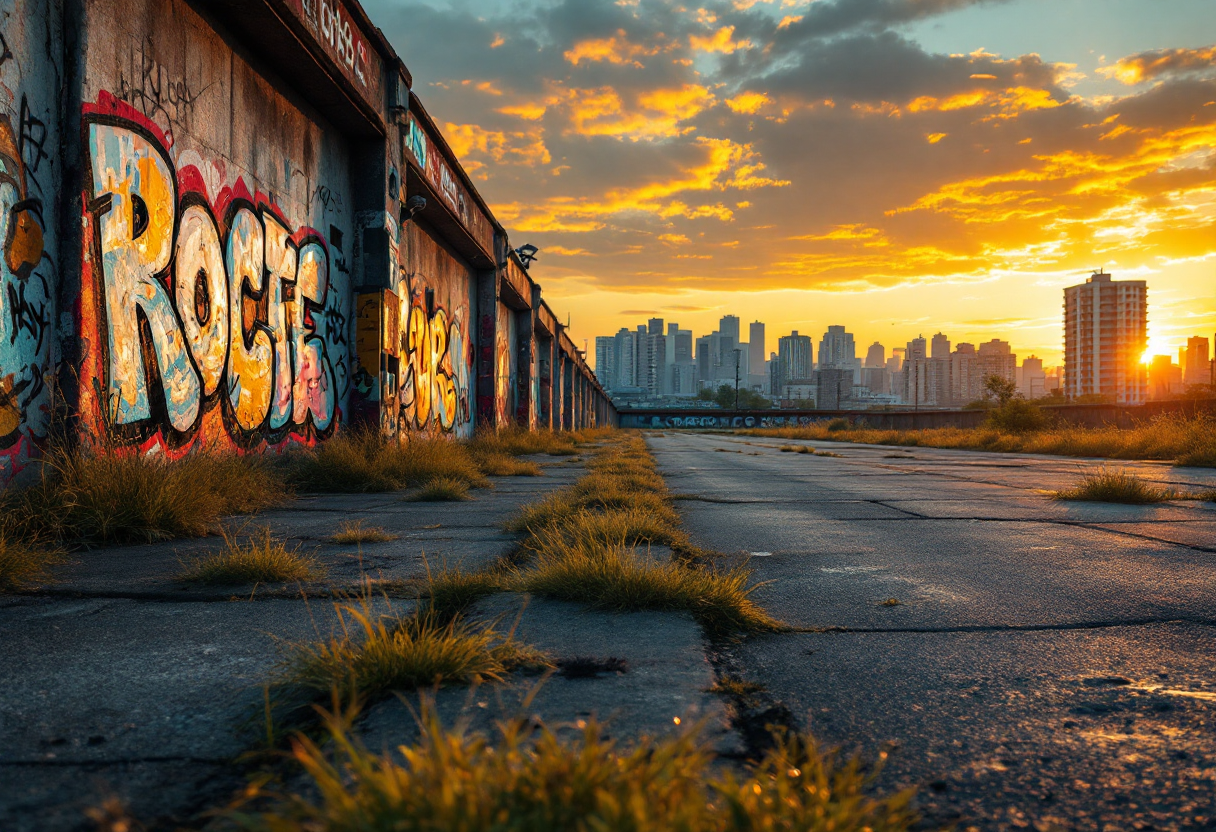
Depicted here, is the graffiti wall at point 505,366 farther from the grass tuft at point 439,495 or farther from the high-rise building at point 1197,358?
the high-rise building at point 1197,358

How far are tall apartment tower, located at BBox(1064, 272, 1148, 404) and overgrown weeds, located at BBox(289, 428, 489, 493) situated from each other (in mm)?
143427

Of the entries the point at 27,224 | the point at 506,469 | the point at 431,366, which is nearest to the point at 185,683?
the point at 27,224

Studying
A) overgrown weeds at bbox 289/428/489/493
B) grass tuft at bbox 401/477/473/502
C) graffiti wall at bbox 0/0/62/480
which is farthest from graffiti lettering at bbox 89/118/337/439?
grass tuft at bbox 401/477/473/502

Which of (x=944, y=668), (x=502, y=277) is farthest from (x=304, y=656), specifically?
(x=502, y=277)

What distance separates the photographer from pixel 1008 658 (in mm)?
1846

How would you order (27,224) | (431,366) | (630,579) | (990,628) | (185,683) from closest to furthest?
1. (185,683)
2. (990,628)
3. (630,579)
4. (27,224)
5. (431,366)

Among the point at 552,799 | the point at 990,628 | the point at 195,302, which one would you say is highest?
the point at 195,302

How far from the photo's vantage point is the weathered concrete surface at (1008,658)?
1161 mm

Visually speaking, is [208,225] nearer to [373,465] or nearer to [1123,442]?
[373,465]

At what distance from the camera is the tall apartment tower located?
127425mm

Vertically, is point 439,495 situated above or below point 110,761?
below

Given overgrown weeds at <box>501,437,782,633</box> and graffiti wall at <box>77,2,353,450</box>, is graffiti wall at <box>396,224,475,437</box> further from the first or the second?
overgrown weeds at <box>501,437,782,633</box>

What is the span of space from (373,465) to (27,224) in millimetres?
3423

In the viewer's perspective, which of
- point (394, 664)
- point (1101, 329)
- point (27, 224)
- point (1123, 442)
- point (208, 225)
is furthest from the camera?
point (1101, 329)
